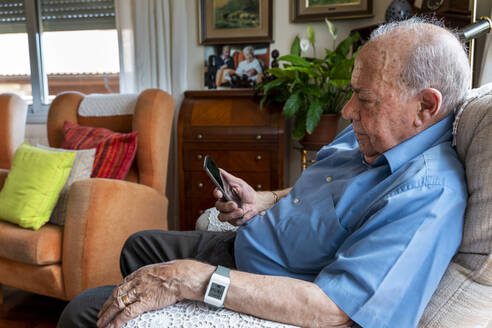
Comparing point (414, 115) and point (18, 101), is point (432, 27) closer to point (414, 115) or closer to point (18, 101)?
point (414, 115)

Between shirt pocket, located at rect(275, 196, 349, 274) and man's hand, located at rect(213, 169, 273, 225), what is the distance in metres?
0.25

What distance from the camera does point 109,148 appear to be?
6.86 feet

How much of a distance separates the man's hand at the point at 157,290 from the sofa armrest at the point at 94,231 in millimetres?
929

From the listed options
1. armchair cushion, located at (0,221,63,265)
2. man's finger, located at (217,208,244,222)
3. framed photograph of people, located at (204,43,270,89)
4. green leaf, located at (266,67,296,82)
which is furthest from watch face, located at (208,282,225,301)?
framed photograph of people, located at (204,43,270,89)

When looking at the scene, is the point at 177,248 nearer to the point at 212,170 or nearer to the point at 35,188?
the point at 212,170

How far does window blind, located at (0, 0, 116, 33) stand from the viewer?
3111 mm

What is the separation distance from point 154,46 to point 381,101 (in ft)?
7.79

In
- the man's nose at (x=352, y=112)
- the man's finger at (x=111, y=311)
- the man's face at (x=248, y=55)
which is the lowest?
the man's finger at (x=111, y=311)

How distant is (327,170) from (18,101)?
2.47 meters

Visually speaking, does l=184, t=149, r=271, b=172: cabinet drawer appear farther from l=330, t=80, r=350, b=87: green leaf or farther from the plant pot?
l=330, t=80, r=350, b=87: green leaf

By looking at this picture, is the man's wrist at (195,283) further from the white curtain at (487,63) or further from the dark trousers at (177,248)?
the white curtain at (487,63)

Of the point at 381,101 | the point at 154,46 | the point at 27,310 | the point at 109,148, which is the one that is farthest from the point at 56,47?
the point at 381,101

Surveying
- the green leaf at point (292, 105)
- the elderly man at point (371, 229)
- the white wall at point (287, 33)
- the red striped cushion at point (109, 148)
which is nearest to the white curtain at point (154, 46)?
the white wall at point (287, 33)

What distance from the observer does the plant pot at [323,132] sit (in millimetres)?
2301
